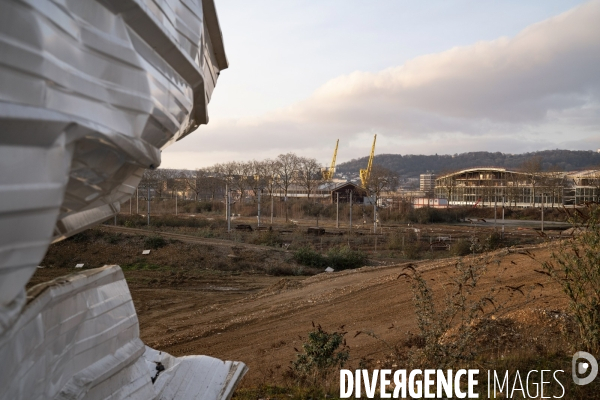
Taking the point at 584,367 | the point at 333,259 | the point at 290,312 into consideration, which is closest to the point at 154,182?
the point at 333,259

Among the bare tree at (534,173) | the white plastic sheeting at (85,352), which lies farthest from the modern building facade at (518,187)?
the white plastic sheeting at (85,352)

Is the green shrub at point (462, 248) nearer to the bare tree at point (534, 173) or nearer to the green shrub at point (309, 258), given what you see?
the green shrub at point (309, 258)

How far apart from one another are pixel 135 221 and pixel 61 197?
118 feet

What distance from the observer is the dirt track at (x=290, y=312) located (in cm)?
988

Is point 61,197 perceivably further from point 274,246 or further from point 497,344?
point 274,246

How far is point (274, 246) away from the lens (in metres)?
28.9

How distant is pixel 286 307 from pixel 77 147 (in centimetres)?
1178

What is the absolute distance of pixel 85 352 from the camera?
342 centimetres

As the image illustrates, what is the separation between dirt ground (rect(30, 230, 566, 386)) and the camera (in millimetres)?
9648

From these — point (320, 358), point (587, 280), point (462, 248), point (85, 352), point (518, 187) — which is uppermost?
point (518, 187)

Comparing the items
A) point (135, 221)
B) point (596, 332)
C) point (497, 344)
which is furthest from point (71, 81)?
point (135, 221)

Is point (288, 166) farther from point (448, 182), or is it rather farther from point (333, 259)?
point (333, 259)

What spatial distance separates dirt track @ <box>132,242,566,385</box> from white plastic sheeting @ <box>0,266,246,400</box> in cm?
339

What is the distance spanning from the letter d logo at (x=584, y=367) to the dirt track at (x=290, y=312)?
144 cm
